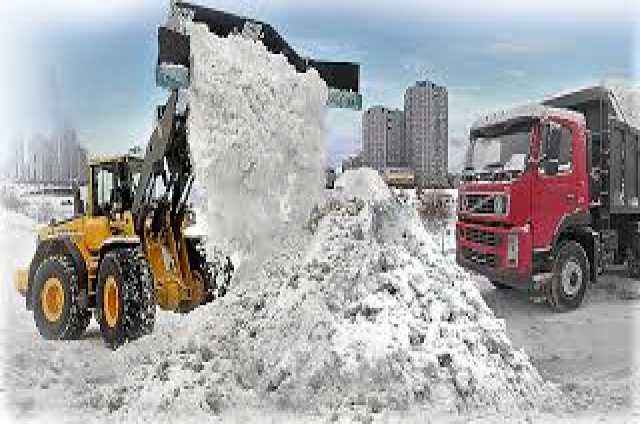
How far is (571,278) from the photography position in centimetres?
502

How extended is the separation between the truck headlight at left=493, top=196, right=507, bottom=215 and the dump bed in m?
0.62

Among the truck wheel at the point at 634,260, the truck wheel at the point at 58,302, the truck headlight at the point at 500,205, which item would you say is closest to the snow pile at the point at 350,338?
the truck wheel at the point at 58,302

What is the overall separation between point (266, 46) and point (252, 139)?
1.15ft

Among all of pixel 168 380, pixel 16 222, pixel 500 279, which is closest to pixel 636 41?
pixel 500 279

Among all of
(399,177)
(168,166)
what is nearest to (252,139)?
(399,177)

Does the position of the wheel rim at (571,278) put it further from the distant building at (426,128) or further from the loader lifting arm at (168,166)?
the loader lifting arm at (168,166)

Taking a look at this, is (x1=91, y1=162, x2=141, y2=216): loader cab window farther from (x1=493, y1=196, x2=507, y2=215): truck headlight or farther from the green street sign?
(x1=493, y1=196, x2=507, y2=215): truck headlight

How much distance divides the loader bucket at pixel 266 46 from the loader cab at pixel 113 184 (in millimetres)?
862

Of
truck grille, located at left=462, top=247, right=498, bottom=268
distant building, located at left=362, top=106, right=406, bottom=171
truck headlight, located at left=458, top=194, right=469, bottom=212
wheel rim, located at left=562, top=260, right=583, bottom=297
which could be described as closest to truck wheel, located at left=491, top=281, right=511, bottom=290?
truck grille, located at left=462, top=247, right=498, bottom=268

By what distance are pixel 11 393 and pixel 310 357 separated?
1090mm

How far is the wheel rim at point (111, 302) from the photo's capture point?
4.67 m

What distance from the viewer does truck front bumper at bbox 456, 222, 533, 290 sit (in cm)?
502

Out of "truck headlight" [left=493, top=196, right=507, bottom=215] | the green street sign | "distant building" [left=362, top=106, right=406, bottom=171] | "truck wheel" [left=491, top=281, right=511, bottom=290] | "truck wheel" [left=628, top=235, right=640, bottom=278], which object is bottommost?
"truck wheel" [left=491, top=281, right=511, bottom=290]

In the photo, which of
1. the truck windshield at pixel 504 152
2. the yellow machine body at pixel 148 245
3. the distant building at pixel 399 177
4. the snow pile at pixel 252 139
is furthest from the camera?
the truck windshield at pixel 504 152
